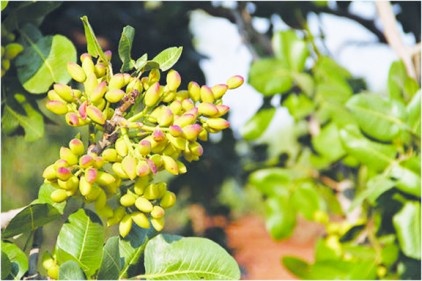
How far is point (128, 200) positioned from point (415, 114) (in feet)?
1.97

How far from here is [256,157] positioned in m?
2.22

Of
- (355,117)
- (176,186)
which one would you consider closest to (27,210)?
(355,117)

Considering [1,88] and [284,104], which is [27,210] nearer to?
[1,88]

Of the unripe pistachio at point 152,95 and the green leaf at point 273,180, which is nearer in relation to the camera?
the unripe pistachio at point 152,95

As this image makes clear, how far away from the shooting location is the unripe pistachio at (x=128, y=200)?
0.62m

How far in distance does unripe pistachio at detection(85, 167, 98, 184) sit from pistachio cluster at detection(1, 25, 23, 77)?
0.33 metres

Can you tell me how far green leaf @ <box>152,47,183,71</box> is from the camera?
63cm

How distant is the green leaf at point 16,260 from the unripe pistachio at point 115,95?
19 cm

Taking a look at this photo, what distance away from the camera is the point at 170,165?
1.95 ft

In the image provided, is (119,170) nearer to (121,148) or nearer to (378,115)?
(121,148)

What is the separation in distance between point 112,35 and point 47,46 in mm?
574

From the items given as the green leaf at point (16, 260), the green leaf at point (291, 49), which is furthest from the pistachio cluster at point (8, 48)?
the green leaf at point (291, 49)

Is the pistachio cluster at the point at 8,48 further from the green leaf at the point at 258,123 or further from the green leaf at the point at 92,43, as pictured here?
the green leaf at the point at 258,123

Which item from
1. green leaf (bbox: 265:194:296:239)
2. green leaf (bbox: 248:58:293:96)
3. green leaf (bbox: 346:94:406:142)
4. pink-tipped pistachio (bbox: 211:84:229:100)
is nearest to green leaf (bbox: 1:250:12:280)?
pink-tipped pistachio (bbox: 211:84:229:100)
